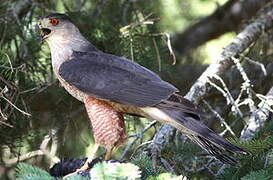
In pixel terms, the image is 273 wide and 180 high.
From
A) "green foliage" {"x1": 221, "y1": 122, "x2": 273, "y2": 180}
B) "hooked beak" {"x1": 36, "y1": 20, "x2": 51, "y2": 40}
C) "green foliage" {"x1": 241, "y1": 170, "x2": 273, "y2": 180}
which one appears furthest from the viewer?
"hooked beak" {"x1": 36, "y1": 20, "x2": 51, "y2": 40}

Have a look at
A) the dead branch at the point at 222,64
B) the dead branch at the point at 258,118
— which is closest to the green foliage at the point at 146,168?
the dead branch at the point at 222,64

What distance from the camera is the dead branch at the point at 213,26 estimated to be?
779cm

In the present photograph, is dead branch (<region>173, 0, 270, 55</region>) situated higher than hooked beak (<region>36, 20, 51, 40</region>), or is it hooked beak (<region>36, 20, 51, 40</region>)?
hooked beak (<region>36, 20, 51, 40</region>)

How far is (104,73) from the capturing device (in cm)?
478

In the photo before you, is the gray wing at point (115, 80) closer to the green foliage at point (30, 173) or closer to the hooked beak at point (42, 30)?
the hooked beak at point (42, 30)

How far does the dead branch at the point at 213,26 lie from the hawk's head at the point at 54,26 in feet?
9.28

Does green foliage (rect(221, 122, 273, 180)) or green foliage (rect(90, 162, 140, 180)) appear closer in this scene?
green foliage (rect(90, 162, 140, 180))

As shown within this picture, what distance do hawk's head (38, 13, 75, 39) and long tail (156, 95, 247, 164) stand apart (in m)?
1.51

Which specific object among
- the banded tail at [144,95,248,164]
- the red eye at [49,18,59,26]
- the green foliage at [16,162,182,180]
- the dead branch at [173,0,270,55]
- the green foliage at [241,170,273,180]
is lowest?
the dead branch at [173,0,270,55]

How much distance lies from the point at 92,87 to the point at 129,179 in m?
1.97

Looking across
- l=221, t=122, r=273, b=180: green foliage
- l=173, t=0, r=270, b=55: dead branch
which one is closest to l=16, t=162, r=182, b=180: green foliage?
l=221, t=122, r=273, b=180: green foliage

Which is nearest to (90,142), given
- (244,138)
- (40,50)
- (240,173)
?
(40,50)

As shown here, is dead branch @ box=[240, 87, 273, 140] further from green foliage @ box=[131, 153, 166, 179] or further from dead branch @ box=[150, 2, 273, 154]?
green foliage @ box=[131, 153, 166, 179]

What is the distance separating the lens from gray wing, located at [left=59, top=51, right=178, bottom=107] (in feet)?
14.5
